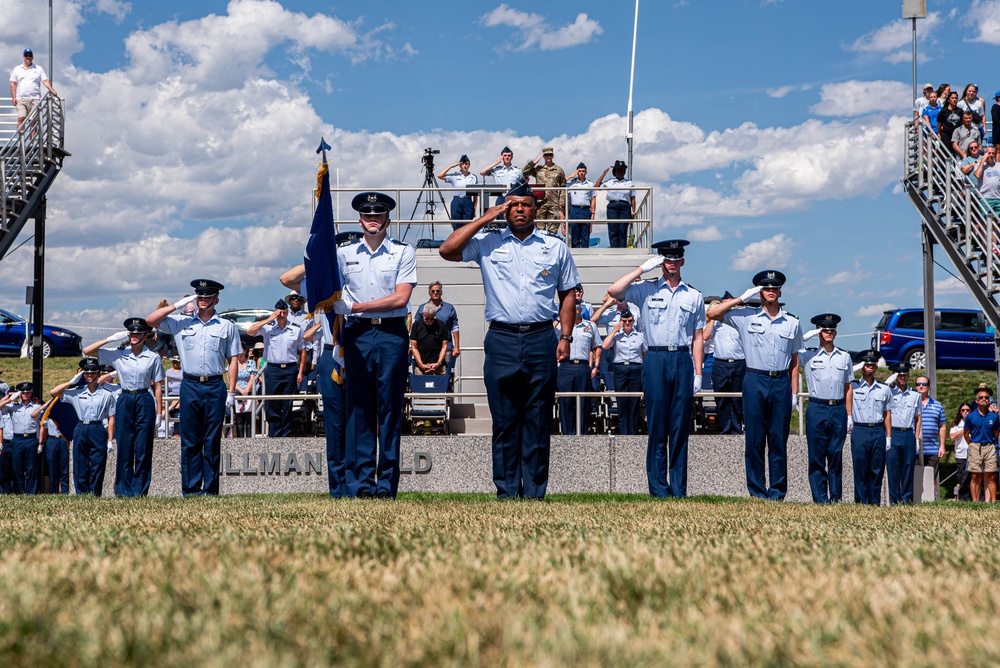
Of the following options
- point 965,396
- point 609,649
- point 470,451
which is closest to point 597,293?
point 470,451

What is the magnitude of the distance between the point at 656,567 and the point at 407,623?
110 centimetres

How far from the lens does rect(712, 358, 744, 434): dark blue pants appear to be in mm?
16359

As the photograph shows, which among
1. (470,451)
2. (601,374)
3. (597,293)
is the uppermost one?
(597,293)

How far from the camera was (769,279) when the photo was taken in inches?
489

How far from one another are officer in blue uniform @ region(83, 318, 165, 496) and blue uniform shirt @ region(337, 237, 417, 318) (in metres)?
5.84

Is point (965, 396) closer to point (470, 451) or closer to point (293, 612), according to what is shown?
point (470, 451)

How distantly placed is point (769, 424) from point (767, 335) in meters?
0.97

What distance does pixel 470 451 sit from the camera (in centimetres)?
1579

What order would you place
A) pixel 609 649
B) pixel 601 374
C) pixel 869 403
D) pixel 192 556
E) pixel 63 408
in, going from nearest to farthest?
pixel 609 649, pixel 192 556, pixel 869 403, pixel 601 374, pixel 63 408

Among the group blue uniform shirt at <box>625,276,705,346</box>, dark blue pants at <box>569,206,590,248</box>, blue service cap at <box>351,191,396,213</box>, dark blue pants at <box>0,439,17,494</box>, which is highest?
dark blue pants at <box>569,206,590,248</box>

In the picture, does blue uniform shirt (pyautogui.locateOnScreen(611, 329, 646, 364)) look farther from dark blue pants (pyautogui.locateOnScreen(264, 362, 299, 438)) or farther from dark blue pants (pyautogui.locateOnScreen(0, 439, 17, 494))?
dark blue pants (pyautogui.locateOnScreen(0, 439, 17, 494))

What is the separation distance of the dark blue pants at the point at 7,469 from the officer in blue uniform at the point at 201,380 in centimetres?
863

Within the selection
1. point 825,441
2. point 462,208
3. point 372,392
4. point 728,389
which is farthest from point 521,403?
point 462,208

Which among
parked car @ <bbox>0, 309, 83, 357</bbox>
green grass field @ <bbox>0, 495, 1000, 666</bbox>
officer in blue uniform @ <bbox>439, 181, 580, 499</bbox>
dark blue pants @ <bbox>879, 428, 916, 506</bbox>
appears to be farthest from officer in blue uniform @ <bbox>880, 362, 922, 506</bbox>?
parked car @ <bbox>0, 309, 83, 357</bbox>
